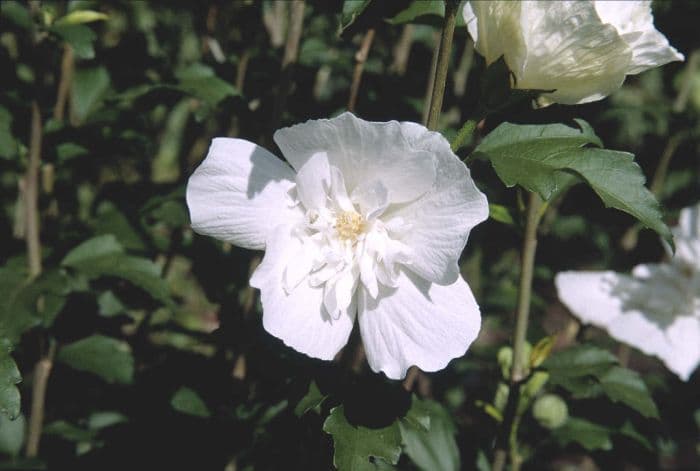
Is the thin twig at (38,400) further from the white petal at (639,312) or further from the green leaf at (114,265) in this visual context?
the white petal at (639,312)

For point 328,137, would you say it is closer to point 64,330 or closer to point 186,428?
point 186,428

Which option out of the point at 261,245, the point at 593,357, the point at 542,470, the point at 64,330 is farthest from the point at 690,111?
the point at 64,330

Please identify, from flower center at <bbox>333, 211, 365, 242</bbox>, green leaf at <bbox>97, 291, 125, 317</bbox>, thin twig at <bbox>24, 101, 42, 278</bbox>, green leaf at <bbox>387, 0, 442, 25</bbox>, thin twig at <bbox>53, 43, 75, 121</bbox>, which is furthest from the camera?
thin twig at <bbox>53, 43, 75, 121</bbox>

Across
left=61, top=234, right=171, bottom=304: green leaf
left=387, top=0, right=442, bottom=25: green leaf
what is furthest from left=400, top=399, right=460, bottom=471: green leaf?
left=387, top=0, right=442, bottom=25: green leaf

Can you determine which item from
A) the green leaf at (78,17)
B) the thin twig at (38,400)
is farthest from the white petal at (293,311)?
the thin twig at (38,400)

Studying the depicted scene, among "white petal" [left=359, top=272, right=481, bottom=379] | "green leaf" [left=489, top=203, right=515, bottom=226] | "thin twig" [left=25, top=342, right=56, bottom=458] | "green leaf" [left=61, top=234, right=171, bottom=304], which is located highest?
"white petal" [left=359, top=272, right=481, bottom=379]

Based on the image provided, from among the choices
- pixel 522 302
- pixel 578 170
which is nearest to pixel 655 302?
pixel 522 302

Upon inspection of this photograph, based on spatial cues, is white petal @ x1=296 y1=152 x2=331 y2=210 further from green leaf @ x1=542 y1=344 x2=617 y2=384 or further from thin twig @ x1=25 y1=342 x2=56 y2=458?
thin twig @ x1=25 y1=342 x2=56 y2=458

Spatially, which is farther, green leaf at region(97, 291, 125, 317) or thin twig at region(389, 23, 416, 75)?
thin twig at region(389, 23, 416, 75)
